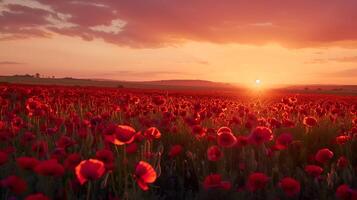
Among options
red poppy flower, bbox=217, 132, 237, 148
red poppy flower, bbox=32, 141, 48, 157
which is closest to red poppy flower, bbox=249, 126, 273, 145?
red poppy flower, bbox=217, 132, 237, 148

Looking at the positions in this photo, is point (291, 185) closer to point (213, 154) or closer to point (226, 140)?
point (213, 154)

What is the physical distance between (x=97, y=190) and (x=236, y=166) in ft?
4.53

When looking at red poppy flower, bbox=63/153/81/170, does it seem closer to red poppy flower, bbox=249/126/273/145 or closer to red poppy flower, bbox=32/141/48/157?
red poppy flower, bbox=32/141/48/157

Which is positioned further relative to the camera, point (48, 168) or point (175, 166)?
point (175, 166)

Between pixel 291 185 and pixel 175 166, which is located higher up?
pixel 291 185

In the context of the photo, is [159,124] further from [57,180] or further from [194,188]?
[57,180]

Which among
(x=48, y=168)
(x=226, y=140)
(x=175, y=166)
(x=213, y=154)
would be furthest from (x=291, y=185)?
(x=175, y=166)

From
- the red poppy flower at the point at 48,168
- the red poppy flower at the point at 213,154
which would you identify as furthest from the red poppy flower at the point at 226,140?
the red poppy flower at the point at 48,168

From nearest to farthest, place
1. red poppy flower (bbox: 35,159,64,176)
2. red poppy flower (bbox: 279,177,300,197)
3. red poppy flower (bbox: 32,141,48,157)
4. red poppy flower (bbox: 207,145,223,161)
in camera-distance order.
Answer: red poppy flower (bbox: 35,159,64,176) → red poppy flower (bbox: 279,177,300,197) → red poppy flower (bbox: 207,145,223,161) → red poppy flower (bbox: 32,141,48,157)

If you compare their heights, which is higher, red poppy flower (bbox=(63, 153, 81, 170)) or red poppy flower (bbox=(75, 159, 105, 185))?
red poppy flower (bbox=(75, 159, 105, 185))

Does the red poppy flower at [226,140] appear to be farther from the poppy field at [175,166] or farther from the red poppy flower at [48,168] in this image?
the red poppy flower at [48,168]

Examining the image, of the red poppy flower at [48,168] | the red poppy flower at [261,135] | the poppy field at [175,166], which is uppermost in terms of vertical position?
the red poppy flower at [261,135]

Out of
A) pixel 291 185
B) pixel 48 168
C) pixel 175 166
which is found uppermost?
pixel 48 168

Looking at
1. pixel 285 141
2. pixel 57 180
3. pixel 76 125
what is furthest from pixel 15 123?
pixel 285 141
